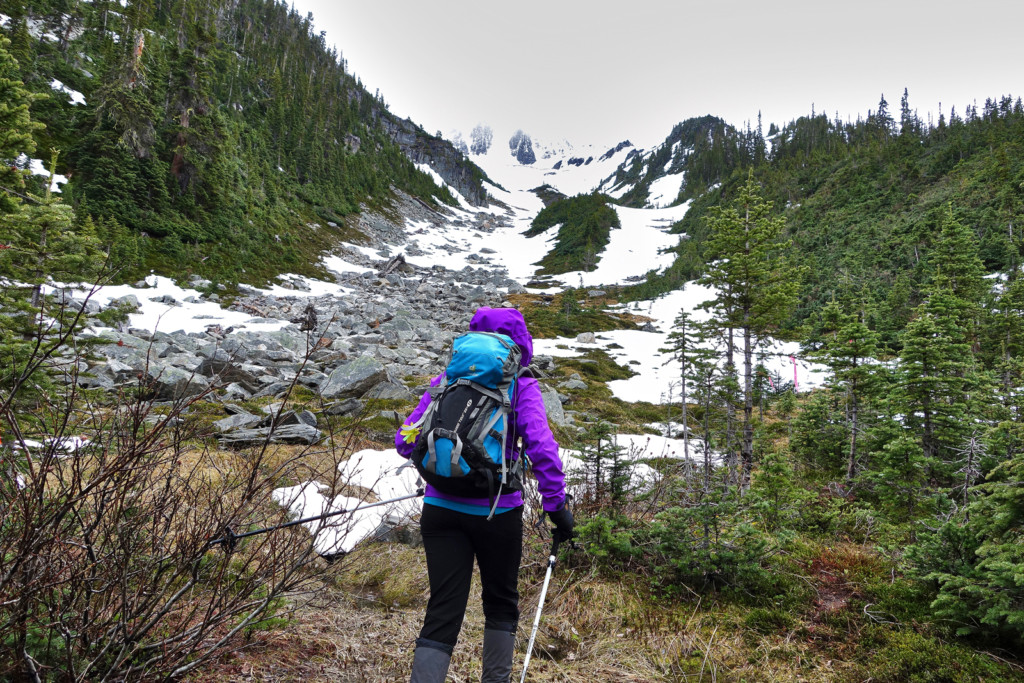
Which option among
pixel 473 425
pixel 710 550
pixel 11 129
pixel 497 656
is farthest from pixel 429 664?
pixel 11 129

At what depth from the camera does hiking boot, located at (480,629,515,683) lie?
2.20 metres

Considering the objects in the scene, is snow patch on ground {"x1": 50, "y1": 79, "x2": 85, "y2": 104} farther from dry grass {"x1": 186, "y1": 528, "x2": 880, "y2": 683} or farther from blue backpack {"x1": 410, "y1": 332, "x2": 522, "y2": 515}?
blue backpack {"x1": 410, "y1": 332, "x2": 522, "y2": 515}

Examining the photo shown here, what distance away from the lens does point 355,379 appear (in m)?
11.6

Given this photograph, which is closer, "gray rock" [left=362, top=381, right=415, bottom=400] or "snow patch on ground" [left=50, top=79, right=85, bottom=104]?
"gray rock" [left=362, top=381, right=415, bottom=400]

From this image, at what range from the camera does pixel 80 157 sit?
22.6m

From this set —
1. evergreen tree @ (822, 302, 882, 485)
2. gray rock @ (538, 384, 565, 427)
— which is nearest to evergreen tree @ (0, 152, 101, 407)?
gray rock @ (538, 384, 565, 427)

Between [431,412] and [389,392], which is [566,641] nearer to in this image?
[431,412]

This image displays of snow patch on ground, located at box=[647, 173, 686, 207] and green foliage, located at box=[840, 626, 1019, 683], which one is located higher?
snow patch on ground, located at box=[647, 173, 686, 207]

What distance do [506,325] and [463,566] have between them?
50.0 inches

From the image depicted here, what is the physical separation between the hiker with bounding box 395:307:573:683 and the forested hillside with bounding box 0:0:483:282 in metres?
4.71

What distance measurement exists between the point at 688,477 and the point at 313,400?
337 inches

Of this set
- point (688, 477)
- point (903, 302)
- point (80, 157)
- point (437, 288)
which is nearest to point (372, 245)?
point (437, 288)

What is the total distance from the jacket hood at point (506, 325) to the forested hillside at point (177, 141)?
440 centimetres

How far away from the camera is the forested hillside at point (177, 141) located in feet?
74.7
